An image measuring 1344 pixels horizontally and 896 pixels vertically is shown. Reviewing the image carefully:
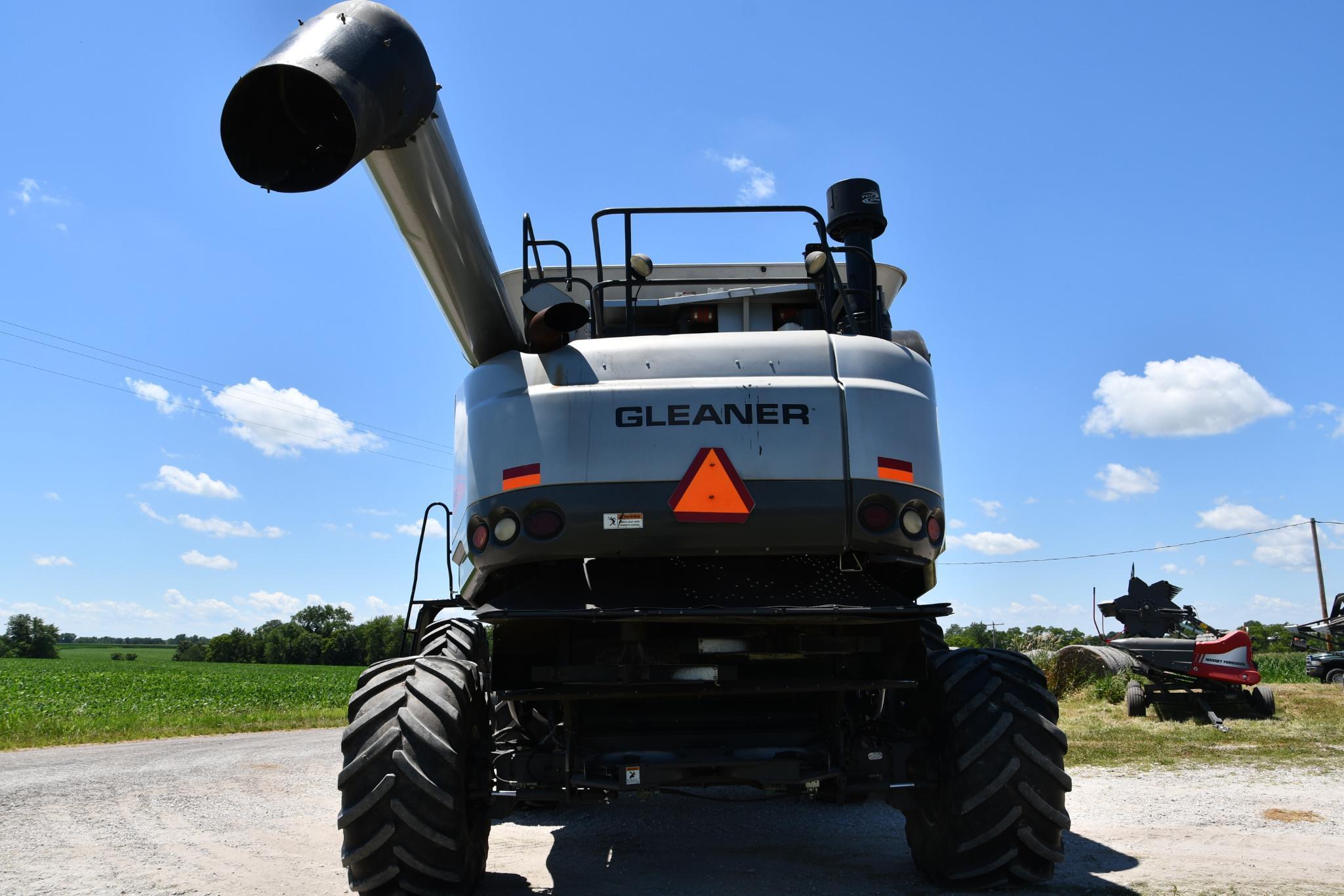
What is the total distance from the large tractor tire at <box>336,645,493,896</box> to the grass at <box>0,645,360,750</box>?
516 inches

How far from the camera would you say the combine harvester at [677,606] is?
13.9 feet

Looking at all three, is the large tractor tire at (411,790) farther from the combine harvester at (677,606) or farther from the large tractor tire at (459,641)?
the large tractor tire at (459,641)

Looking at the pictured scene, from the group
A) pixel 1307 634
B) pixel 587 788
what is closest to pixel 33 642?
pixel 1307 634

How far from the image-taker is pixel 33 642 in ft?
305

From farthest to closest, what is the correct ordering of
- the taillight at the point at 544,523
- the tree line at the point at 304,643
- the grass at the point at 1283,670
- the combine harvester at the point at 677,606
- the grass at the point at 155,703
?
the tree line at the point at 304,643 < the grass at the point at 1283,670 < the grass at the point at 155,703 < the taillight at the point at 544,523 < the combine harvester at the point at 677,606

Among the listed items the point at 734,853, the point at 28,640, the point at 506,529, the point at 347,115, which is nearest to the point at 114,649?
the point at 28,640

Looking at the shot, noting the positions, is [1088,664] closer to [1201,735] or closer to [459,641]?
[1201,735]

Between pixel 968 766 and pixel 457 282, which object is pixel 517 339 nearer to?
pixel 457 282

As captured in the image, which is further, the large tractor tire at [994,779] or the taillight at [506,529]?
the taillight at [506,529]

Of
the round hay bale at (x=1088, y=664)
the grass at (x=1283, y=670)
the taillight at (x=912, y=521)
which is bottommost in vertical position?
the grass at (x=1283, y=670)

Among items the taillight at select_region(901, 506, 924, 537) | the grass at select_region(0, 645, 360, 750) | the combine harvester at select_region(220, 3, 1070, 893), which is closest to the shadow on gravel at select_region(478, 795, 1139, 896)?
the combine harvester at select_region(220, 3, 1070, 893)

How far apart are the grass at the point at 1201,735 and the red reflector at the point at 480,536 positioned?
Result: 301 inches

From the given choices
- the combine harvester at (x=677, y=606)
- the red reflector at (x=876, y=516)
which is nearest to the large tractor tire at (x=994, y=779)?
the combine harvester at (x=677, y=606)

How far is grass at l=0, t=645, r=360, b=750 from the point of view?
17.2 meters
